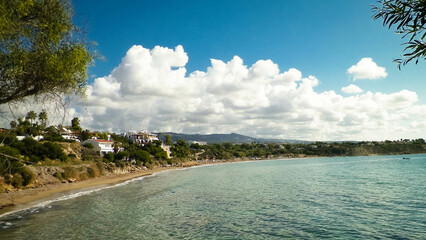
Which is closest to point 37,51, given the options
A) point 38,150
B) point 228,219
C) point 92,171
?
point 228,219

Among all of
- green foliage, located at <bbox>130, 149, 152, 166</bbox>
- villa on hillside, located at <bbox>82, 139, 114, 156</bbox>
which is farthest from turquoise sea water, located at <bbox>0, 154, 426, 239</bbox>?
villa on hillside, located at <bbox>82, 139, 114, 156</bbox>

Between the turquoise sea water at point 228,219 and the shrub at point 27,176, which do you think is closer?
the turquoise sea water at point 228,219

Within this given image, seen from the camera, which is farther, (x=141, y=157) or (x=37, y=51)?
(x=141, y=157)

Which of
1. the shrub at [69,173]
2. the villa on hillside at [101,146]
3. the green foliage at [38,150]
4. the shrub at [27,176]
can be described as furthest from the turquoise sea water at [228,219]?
the villa on hillside at [101,146]

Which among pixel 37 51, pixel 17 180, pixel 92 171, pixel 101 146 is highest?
pixel 37 51

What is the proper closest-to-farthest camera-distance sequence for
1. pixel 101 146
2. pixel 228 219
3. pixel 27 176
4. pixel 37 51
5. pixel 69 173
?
pixel 37 51 → pixel 228 219 → pixel 27 176 → pixel 69 173 → pixel 101 146

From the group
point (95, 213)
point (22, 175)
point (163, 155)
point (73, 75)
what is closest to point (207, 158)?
point (163, 155)

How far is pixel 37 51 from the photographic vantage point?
9805 mm

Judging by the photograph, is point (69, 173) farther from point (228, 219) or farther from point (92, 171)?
point (228, 219)

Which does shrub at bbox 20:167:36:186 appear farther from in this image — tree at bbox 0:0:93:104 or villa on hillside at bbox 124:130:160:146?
villa on hillside at bbox 124:130:160:146

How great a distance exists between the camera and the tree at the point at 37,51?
9250 mm

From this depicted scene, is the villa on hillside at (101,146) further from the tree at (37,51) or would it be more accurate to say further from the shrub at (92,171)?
the tree at (37,51)

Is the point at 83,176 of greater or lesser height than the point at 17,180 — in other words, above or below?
below

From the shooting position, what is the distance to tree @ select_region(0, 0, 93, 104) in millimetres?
9250
